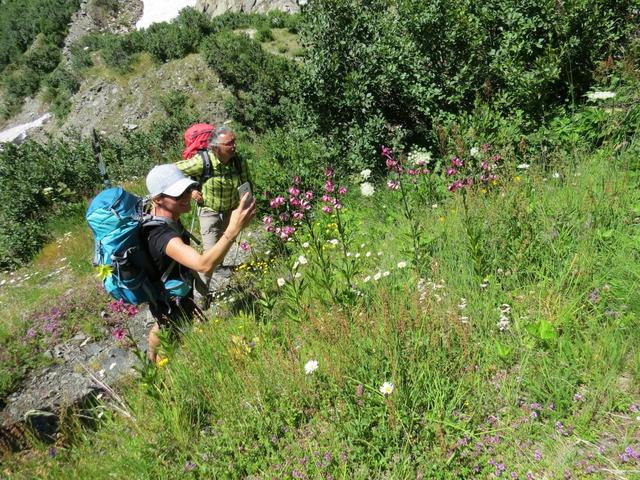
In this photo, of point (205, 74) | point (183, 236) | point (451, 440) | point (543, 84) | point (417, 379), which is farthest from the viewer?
point (205, 74)

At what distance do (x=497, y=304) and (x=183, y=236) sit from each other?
246 cm

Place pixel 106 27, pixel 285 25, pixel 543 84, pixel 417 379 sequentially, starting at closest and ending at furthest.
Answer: pixel 417 379
pixel 543 84
pixel 285 25
pixel 106 27

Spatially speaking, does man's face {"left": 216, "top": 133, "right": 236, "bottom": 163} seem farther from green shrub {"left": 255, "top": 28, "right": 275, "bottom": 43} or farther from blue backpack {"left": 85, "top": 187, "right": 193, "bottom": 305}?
green shrub {"left": 255, "top": 28, "right": 275, "bottom": 43}

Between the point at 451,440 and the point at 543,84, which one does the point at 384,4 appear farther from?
the point at 451,440

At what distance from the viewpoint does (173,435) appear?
2.47 metres

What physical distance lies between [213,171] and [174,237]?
1950 mm

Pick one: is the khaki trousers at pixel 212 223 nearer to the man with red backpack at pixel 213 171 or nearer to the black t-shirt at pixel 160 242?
the man with red backpack at pixel 213 171

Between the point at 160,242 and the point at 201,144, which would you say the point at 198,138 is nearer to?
the point at 201,144

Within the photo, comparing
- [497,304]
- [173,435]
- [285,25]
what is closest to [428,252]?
[497,304]

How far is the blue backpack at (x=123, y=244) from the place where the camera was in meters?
2.95

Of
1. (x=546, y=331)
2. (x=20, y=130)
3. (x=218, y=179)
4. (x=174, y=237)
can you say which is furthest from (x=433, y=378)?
(x=20, y=130)

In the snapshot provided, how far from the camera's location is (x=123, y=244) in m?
2.96

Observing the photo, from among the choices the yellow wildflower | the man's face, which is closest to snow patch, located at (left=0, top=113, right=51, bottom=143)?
the man's face

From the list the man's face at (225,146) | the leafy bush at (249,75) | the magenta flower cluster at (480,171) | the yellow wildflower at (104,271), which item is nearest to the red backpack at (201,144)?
the man's face at (225,146)
